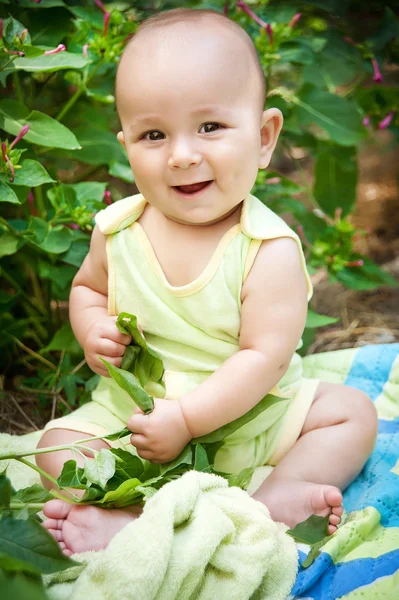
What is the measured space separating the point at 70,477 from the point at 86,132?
0.92m

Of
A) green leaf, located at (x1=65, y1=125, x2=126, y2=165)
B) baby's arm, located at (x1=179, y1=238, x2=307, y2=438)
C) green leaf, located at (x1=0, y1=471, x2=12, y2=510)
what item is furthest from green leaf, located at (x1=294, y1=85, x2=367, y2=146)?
green leaf, located at (x1=0, y1=471, x2=12, y2=510)

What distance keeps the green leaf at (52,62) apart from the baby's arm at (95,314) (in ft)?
1.05

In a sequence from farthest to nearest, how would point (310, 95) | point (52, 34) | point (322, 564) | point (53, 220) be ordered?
point (310, 95), point (52, 34), point (53, 220), point (322, 564)

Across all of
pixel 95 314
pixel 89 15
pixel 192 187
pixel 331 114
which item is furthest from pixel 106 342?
pixel 331 114

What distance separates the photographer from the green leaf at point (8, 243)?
1.61 meters

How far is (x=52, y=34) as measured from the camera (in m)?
1.77

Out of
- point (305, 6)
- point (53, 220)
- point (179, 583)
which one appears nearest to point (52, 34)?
point (53, 220)

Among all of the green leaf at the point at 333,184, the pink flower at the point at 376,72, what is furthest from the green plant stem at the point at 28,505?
the pink flower at the point at 376,72

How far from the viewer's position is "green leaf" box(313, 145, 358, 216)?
2.25 meters

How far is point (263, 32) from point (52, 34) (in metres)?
0.48

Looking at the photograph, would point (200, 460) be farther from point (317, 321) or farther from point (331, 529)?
point (317, 321)

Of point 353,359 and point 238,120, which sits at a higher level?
point 238,120

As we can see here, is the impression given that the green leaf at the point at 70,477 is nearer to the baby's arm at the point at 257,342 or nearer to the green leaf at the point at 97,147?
the baby's arm at the point at 257,342

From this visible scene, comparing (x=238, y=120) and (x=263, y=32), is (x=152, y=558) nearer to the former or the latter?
(x=238, y=120)
